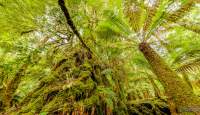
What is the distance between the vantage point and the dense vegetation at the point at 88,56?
2.90 m

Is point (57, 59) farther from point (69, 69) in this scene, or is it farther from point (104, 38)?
point (104, 38)

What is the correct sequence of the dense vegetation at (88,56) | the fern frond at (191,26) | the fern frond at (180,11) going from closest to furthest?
1. the dense vegetation at (88,56)
2. the fern frond at (180,11)
3. the fern frond at (191,26)

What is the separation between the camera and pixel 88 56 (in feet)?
11.8

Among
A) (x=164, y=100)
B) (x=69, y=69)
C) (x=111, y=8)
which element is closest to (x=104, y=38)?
(x=111, y=8)

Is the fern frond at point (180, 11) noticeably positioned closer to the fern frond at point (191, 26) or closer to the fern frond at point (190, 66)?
the fern frond at point (191, 26)

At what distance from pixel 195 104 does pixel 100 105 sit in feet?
4.16

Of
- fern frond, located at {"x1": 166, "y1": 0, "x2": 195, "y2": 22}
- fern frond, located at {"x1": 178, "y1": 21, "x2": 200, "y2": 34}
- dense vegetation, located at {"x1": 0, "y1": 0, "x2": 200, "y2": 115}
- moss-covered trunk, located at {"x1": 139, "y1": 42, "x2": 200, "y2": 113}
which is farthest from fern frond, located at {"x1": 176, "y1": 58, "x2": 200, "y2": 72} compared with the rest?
moss-covered trunk, located at {"x1": 139, "y1": 42, "x2": 200, "y2": 113}

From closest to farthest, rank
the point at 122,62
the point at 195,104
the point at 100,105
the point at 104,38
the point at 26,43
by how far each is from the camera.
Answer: the point at 26,43
the point at 195,104
the point at 100,105
the point at 104,38
the point at 122,62

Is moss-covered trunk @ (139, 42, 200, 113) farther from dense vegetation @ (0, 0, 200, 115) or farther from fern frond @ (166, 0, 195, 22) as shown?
fern frond @ (166, 0, 195, 22)

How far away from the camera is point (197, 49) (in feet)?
14.1

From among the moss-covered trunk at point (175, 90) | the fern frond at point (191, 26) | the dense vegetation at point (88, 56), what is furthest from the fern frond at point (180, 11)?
the moss-covered trunk at point (175, 90)

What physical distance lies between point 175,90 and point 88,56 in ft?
4.70

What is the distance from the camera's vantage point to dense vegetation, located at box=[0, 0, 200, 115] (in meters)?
2.90

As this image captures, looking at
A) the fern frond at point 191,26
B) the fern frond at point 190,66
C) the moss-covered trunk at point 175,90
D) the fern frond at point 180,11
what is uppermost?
the fern frond at point 180,11
